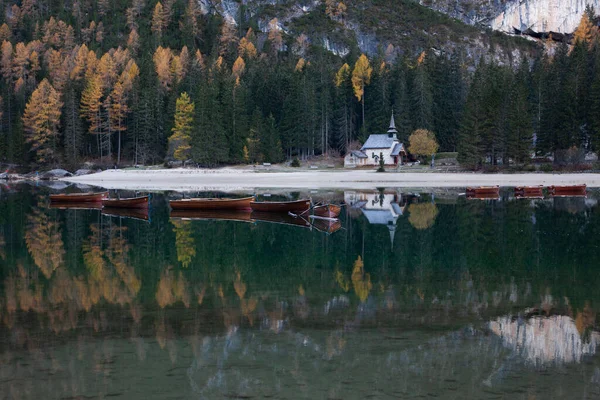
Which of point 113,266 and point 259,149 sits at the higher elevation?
point 259,149

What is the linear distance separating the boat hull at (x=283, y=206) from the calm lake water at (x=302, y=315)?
250 inches

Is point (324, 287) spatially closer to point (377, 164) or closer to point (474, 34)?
point (377, 164)

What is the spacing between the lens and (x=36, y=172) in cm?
8850

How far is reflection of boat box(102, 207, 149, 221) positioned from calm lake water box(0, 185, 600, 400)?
835cm

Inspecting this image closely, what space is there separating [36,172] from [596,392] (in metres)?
90.7

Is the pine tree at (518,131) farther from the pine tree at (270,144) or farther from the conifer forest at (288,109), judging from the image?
the pine tree at (270,144)

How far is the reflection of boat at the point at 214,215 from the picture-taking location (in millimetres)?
32594

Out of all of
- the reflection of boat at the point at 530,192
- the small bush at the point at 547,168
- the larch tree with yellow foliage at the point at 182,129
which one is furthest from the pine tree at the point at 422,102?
the reflection of boat at the point at 530,192

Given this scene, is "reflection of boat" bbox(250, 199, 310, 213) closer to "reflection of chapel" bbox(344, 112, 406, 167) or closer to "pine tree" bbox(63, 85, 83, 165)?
"reflection of chapel" bbox(344, 112, 406, 167)

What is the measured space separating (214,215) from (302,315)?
22065 mm

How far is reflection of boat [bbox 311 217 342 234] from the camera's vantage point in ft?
88.9

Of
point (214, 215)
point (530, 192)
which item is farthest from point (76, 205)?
point (530, 192)

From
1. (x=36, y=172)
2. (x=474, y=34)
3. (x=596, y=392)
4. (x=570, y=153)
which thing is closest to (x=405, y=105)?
(x=570, y=153)

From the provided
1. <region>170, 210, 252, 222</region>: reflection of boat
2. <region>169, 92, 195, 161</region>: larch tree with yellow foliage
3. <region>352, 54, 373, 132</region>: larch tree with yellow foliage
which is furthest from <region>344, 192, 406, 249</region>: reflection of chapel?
<region>352, 54, 373, 132</region>: larch tree with yellow foliage
